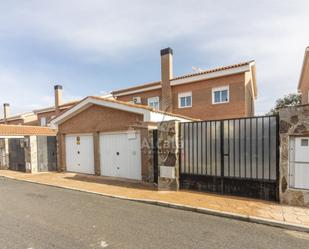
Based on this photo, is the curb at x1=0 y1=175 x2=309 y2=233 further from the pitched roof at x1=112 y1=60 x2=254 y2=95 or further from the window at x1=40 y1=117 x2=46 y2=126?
the window at x1=40 y1=117 x2=46 y2=126

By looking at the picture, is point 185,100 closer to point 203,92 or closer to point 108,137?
point 203,92

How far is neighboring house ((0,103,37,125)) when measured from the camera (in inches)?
1155

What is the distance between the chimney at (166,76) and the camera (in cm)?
1556

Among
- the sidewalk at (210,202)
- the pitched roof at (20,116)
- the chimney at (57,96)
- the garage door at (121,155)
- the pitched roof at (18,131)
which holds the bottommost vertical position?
the sidewalk at (210,202)

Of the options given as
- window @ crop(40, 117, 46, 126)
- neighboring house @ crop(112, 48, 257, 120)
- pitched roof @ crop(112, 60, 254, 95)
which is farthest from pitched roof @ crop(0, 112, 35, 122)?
neighboring house @ crop(112, 48, 257, 120)

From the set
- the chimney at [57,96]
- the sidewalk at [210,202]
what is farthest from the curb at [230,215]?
the chimney at [57,96]

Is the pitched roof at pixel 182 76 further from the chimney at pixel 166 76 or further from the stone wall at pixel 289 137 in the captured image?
the stone wall at pixel 289 137

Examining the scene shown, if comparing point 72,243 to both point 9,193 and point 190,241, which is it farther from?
point 9,193

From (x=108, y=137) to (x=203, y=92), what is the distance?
25.1ft

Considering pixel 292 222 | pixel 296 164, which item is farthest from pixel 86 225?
pixel 296 164

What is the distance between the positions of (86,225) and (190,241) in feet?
7.88

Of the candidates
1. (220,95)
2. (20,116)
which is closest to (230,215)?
(220,95)

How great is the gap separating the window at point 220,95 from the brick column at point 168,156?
23.9ft

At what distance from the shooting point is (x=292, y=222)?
4.47 m
